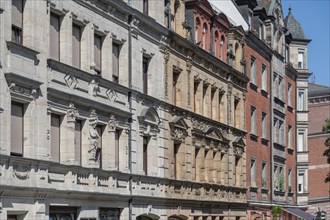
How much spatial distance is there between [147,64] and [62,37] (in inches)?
322

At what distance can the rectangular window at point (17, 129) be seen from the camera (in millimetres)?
22422

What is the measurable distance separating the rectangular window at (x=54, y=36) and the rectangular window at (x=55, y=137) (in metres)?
2.03

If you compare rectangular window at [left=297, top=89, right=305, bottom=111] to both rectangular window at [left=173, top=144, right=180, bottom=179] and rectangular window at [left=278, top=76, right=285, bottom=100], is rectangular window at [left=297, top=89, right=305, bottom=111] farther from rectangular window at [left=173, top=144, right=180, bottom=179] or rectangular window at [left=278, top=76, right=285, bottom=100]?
rectangular window at [left=173, top=144, right=180, bottom=179]

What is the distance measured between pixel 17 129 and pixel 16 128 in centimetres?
6

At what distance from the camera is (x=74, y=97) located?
25.7m

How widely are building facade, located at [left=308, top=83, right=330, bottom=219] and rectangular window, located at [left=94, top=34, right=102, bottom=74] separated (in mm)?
50587

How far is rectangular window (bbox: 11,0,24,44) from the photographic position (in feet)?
74.4

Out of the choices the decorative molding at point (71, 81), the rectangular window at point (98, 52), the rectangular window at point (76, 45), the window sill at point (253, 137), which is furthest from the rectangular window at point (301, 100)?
the decorative molding at point (71, 81)

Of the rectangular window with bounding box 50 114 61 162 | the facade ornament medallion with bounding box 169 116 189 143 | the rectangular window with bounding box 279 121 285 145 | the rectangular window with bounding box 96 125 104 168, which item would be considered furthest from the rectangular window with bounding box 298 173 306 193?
the rectangular window with bounding box 50 114 61 162

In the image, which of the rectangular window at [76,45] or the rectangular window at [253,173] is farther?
the rectangular window at [253,173]

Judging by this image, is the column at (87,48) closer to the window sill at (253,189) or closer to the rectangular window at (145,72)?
the rectangular window at (145,72)

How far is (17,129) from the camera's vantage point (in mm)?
22703

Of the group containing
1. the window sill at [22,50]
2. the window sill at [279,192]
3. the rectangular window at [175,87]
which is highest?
the rectangular window at [175,87]

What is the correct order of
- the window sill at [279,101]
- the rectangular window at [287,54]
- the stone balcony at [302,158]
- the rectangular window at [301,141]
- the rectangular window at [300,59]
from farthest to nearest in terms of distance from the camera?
1. the rectangular window at [300,59]
2. the rectangular window at [301,141]
3. the stone balcony at [302,158]
4. the rectangular window at [287,54]
5. the window sill at [279,101]
